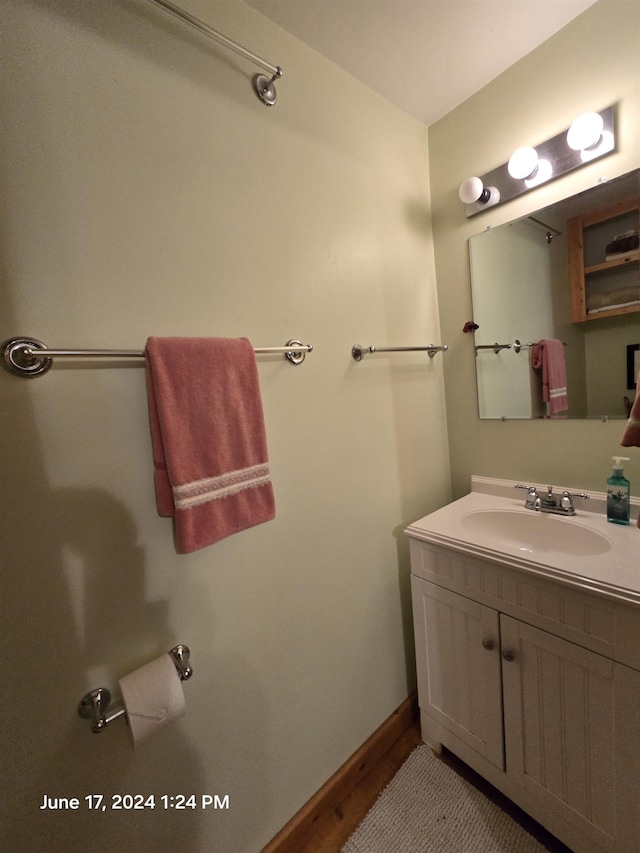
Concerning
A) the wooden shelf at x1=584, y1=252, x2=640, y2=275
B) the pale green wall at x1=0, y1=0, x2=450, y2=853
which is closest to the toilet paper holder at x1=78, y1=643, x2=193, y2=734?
the pale green wall at x1=0, y1=0, x2=450, y2=853

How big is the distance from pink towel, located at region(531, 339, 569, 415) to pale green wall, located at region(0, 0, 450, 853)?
53cm

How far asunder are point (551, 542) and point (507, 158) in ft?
4.59

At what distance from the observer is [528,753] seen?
928 millimetres

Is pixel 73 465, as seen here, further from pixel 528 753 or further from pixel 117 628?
pixel 528 753

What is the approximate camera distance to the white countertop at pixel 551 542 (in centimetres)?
77

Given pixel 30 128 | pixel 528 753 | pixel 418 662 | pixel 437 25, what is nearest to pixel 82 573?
pixel 30 128

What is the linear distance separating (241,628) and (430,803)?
0.93 meters

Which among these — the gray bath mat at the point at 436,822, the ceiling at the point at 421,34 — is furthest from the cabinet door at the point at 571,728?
the ceiling at the point at 421,34

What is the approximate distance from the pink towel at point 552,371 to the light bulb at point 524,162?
1.90 ft

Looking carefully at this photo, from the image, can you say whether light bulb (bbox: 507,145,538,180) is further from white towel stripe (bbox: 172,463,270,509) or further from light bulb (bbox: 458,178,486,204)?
white towel stripe (bbox: 172,463,270,509)

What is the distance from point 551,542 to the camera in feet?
3.71

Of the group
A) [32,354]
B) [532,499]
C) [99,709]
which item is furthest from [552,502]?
[32,354]

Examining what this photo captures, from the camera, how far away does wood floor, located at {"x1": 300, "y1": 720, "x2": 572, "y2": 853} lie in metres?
0.99

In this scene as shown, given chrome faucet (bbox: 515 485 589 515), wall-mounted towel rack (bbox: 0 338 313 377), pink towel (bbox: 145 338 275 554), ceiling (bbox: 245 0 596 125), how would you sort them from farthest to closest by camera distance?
1. chrome faucet (bbox: 515 485 589 515)
2. ceiling (bbox: 245 0 596 125)
3. pink towel (bbox: 145 338 275 554)
4. wall-mounted towel rack (bbox: 0 338 313 377)
